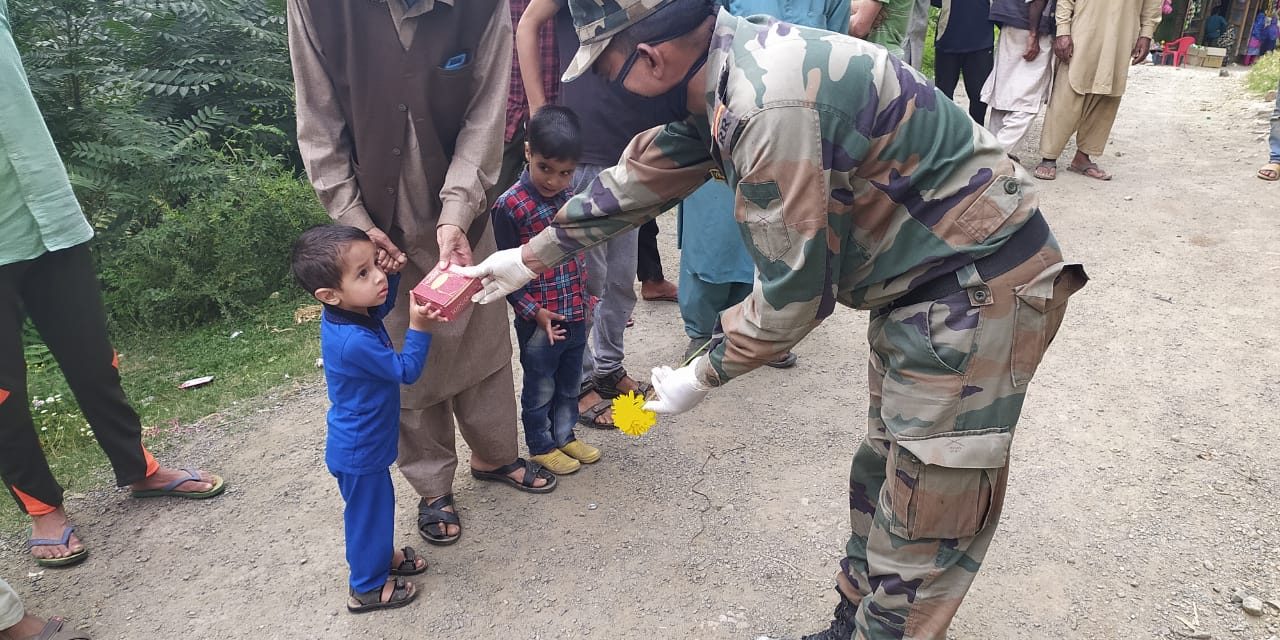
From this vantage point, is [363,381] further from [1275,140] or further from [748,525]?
[1275,140]

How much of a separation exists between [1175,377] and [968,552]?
2498 millimetres

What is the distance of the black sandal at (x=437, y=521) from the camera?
2.77 m

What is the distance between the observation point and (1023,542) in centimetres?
275

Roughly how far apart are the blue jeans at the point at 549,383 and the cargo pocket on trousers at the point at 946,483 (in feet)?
4.67

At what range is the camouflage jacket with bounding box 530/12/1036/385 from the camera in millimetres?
1556

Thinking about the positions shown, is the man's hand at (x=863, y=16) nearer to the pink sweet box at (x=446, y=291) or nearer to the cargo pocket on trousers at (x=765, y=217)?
the pink sweet box at (x=446, y=291)

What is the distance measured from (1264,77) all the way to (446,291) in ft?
35.5

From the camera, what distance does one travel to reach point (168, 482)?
119 inches

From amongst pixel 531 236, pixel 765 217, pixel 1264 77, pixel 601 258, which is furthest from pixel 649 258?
pixel 1264 77

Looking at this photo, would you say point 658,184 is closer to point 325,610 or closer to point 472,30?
point 472,30

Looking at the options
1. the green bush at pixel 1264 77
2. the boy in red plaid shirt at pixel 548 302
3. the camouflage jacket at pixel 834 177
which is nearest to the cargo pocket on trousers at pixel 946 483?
the camouflage jacket at pixel 834 177

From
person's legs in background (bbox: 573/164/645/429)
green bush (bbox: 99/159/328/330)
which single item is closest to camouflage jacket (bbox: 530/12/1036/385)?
person's legs in background (bbox: 573/164/645/429)

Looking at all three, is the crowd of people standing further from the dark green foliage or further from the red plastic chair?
the red plastic chair

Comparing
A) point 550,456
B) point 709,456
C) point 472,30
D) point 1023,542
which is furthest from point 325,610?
point 1023,542
